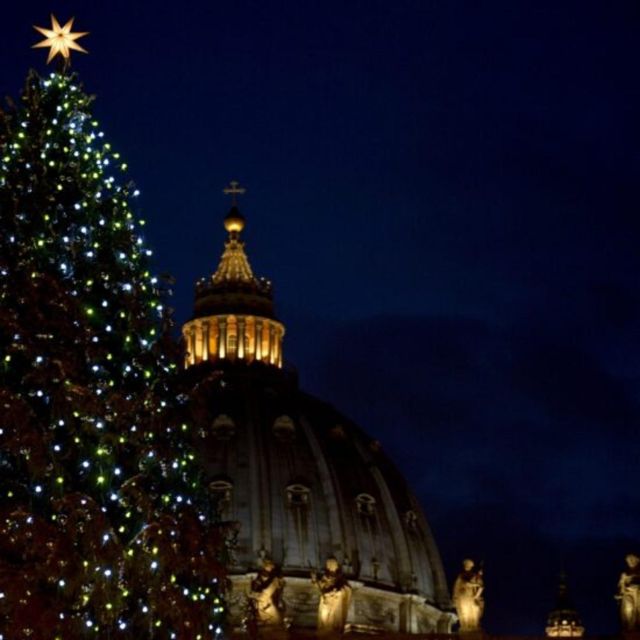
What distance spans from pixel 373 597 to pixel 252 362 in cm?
1595

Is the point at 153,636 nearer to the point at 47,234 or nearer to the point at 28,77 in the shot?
the point at 47,234

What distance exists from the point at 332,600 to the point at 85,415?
127 feet

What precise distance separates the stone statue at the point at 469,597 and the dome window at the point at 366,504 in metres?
33.3

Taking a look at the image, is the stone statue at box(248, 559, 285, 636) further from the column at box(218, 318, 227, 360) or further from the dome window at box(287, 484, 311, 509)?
the column at box(218, 318, 227, 360)

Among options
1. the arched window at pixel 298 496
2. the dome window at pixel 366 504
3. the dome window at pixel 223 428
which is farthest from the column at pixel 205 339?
the dome window at pixel 366 504

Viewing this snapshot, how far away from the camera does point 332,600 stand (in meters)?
67.4

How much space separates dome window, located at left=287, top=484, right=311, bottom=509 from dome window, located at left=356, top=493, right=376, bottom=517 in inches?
128

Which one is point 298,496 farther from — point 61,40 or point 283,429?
point 61,40

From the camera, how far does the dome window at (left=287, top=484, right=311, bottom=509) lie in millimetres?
98188

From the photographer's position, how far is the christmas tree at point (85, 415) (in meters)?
29.0

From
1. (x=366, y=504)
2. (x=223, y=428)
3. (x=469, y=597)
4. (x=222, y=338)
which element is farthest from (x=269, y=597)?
(x=222, y=338)

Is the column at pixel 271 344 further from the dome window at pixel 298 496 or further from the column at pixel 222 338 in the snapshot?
the dome window at pixel 298 496

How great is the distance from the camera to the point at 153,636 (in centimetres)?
3036

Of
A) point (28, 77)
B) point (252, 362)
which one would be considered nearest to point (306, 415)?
point (252, 362)
